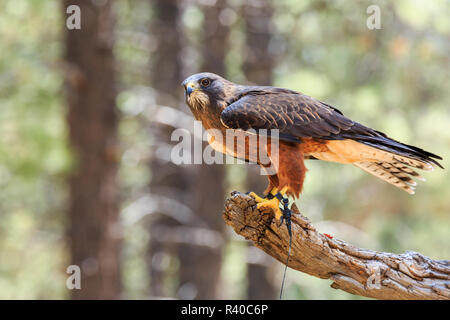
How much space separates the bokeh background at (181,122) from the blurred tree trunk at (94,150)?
0.06 ft

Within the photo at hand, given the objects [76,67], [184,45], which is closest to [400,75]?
[184,45]

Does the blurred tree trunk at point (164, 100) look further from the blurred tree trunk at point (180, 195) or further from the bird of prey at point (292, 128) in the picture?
the bird of prey at point (292, 128)

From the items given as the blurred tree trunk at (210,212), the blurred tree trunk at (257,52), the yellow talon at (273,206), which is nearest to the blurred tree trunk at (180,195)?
the blurred tree trunk at (210,212)

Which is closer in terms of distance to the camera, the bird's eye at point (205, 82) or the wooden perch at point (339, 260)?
the wooden perch at point (339, 260)

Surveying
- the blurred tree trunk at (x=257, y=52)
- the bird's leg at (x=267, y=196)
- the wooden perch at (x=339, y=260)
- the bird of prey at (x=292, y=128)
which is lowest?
the wooden perch at (x=339, y=260)

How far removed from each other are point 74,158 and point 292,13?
14.6 feet

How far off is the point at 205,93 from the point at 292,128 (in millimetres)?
781

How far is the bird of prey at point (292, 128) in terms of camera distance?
13.5ft

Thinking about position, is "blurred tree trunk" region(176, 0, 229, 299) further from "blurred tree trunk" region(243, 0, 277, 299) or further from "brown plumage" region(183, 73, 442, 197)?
"brown plumage" region(183, 73, 442, 197)

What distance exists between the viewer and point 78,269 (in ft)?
24.6

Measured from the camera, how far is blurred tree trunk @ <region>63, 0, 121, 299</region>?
7.59 metres

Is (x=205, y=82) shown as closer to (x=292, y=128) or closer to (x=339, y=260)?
(x=292, y=128)

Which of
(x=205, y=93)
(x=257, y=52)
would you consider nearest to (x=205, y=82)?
(x=205, y=93)
